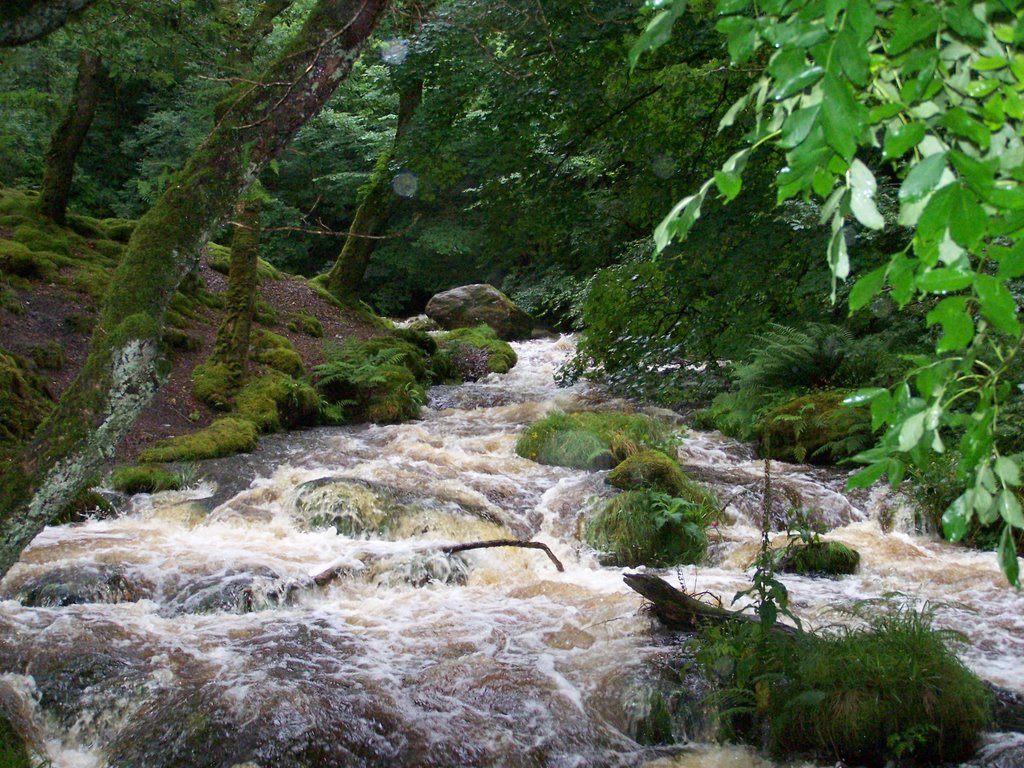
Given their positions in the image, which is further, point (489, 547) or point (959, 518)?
point (489, 547)

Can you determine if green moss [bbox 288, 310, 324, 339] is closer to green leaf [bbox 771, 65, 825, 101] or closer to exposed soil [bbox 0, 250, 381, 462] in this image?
exposed soil [bbox 0, 250, 381, 462]

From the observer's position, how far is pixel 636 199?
27.2ft

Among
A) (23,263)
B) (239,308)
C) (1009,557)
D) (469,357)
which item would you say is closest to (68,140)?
(23,263)

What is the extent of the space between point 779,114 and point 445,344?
17.0 meters

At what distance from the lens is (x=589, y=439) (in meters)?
9.50

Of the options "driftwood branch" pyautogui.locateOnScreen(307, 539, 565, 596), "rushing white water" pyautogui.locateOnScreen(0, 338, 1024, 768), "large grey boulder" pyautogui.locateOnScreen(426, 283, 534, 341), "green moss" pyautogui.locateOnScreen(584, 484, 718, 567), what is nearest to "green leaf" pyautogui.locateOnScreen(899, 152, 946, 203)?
"rushing white water" pyautogui.locateOnScreen(0, 338, 1024, 768)

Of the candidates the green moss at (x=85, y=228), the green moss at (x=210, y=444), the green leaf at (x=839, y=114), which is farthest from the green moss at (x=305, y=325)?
the green leaf at (x=839, y=114)

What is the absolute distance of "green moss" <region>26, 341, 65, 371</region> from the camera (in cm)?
995

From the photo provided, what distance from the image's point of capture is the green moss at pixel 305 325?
49.8 ft

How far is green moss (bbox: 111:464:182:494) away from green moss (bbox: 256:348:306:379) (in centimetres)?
431

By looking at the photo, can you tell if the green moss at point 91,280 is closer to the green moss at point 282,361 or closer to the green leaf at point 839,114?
the green moss at point 282,361

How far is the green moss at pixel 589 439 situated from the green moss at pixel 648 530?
1603 millimetres

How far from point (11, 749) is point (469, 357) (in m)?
14.3

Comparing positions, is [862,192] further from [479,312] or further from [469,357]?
[479,312]
